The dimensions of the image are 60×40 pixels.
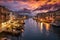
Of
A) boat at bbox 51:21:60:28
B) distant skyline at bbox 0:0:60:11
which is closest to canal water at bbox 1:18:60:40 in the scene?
boat at bbox 51:21:60:28

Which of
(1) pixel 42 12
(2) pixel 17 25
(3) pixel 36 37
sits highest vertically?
(1) pixel 42 12

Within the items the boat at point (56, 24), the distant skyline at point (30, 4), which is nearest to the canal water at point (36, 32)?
the boat at point (56, 24)

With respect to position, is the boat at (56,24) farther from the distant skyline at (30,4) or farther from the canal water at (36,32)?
the distant skyline at (30,4)

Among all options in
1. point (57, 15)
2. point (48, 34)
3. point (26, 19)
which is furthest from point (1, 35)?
point (57, 15)

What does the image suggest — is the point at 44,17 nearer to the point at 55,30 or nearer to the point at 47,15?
the point at 47,15

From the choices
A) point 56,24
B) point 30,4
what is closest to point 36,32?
point 56,24

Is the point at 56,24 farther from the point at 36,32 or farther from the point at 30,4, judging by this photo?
the point at 30,4
